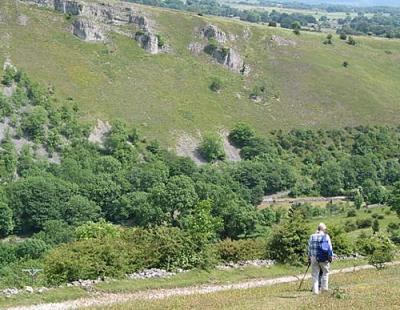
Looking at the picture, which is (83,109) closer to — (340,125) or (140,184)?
(140,184)

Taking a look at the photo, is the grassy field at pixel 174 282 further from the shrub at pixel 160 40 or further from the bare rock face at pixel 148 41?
the shrub at pixel 160 40

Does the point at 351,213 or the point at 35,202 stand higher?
the point at 351,213

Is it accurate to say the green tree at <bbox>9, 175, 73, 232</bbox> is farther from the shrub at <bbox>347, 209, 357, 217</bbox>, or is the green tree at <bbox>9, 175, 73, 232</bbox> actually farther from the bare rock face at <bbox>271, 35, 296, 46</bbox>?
the bare rock face at <bbox>271, 35, 296, 46</bbox>

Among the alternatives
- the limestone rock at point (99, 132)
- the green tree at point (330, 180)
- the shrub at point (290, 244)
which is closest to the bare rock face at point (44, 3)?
the limestone rock at point (99, 132)

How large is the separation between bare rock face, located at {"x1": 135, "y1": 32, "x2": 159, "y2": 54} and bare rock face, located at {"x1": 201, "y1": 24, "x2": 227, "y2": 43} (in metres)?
13.3

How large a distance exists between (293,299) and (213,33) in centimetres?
13329

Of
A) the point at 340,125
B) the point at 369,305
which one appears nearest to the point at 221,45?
the point at 340,125

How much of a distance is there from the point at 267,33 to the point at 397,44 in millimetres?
41794

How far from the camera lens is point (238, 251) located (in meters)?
36.9

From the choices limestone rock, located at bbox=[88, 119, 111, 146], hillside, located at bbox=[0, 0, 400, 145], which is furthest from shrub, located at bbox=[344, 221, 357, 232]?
limestone rock, located at bbox=[88, 119, 111, 146]

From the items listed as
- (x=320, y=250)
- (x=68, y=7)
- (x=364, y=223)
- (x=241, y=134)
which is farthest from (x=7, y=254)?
(x=68, y=7)

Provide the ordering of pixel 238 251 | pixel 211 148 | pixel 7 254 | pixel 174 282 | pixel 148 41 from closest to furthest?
pixel 174 282
pixel 238 251
pixel 7 254
pixel 211 148
pixel 148 41

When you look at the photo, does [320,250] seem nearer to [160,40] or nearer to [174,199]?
[174,199]

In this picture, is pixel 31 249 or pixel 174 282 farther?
pixel 31 249
